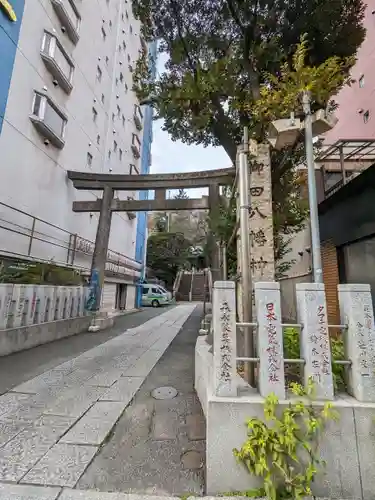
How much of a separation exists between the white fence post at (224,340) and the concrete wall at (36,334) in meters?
4.88

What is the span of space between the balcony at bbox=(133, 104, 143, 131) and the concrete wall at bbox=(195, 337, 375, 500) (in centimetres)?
1911

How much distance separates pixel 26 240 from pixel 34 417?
6.56 metres

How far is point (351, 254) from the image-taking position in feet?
22.9

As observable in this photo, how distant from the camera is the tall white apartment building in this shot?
7.68 meters

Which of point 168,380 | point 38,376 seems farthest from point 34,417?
point 168,380

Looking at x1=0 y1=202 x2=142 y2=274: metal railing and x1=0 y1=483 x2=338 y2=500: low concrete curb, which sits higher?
x1=0 y1=202 x2=142 y2=274: metal railing

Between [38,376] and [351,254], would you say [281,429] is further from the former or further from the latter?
[351,254]

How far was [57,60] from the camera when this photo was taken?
946 centimetres

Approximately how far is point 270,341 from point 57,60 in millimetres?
11828

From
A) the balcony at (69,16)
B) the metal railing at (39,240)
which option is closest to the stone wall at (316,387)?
the metal railing at (39,240)

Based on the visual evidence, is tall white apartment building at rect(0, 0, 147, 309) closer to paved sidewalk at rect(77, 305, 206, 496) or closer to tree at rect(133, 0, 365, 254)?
tree at rect(133, 0, 365, 254)

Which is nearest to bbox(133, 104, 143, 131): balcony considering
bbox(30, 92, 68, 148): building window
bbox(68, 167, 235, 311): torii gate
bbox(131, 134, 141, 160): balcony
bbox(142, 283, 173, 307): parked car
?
bbox(131, 134, 141, 160): balcony

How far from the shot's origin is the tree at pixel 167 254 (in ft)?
105

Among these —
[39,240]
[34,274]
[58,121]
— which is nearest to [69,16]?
[58,121]
